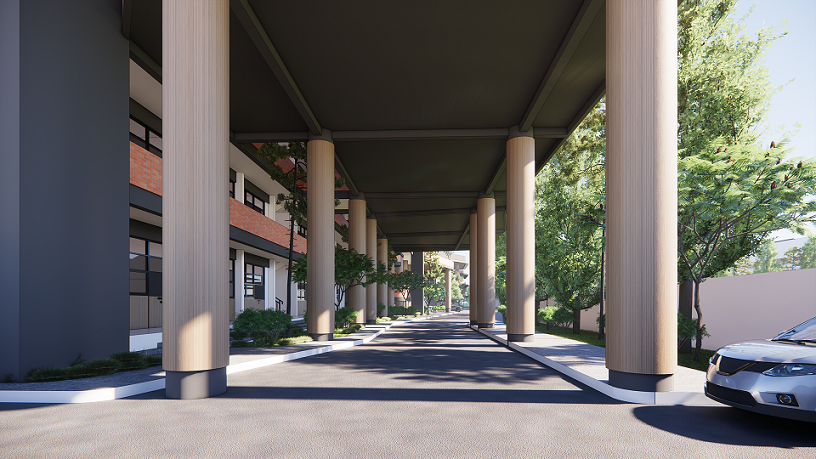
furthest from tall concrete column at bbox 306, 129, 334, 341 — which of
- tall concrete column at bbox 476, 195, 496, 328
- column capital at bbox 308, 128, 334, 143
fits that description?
tall concrete column at bbox 476, 195, 496, 328

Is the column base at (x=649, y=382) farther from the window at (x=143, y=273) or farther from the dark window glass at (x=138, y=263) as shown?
the dark window glass at (x=138, y=263)

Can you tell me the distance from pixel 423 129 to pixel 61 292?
1275cm

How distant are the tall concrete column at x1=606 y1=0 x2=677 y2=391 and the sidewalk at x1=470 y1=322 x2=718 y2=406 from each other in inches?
6.5

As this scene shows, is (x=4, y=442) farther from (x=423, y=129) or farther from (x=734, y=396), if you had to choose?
(x=423, y=129)

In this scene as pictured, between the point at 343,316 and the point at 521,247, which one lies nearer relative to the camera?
the point at 521,247

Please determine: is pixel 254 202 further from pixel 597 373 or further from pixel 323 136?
pixel 597 373

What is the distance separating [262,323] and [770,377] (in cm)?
1324

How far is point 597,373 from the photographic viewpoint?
9.75 meters

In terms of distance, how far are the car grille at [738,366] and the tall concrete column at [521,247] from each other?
10.7 metres

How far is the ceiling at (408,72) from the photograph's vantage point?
11.5m

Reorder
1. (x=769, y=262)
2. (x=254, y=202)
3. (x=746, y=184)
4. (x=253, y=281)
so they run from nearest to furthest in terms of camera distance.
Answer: (x=746, y=184) < (x=254, y=202) < (x=253, y=281) < (x=769, y=262)

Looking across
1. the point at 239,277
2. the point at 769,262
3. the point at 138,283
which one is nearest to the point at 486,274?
the point at 239,277

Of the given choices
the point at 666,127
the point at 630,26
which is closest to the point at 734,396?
the point at 666,127

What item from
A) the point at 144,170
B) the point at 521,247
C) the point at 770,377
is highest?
the point at 144,170
